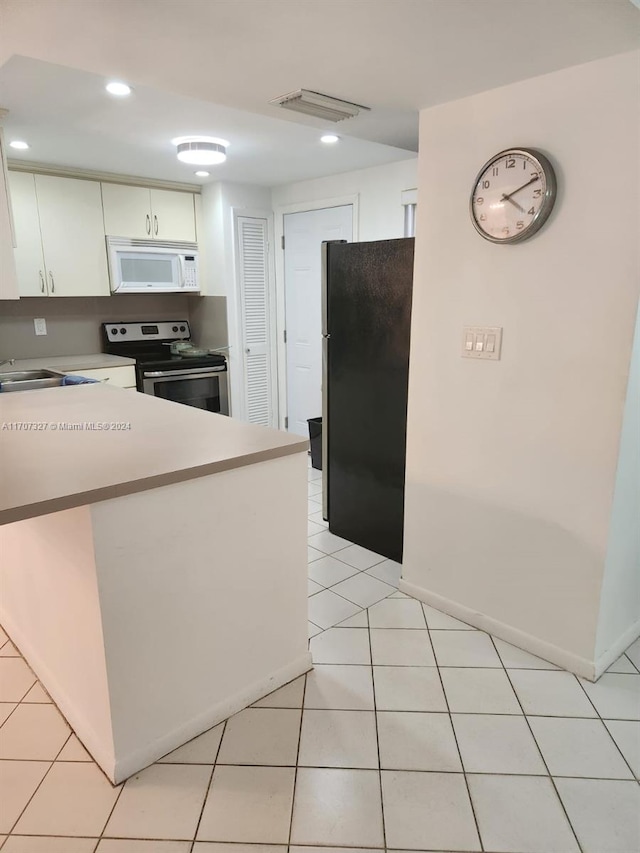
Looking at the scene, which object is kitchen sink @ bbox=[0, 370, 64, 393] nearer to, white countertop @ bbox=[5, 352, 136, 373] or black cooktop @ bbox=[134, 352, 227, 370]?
white countertop @ bbox=[5, 352, 136, 373]

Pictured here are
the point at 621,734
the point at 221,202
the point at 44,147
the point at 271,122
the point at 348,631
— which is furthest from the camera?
the point at 221,202

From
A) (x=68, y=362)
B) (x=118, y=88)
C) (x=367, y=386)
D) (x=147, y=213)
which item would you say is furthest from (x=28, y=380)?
(x=367, y=386)

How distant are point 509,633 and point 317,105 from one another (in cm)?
211

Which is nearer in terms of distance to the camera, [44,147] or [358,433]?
[358,433]

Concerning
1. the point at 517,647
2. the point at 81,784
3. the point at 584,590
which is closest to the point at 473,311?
the point at 584,590

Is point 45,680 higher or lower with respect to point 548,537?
lower

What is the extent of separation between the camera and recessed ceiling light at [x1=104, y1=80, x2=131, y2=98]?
2250mm

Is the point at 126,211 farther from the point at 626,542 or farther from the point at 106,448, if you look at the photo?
the point at 626,542

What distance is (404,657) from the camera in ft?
6.81

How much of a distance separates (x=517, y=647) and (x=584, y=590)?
0.38 meters

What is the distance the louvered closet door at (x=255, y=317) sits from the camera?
4625mm

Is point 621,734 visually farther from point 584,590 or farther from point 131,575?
point 131,575

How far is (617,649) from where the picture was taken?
207 cm

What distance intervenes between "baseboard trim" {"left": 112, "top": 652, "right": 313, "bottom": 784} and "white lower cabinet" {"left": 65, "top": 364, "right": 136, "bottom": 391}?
8.31ft
